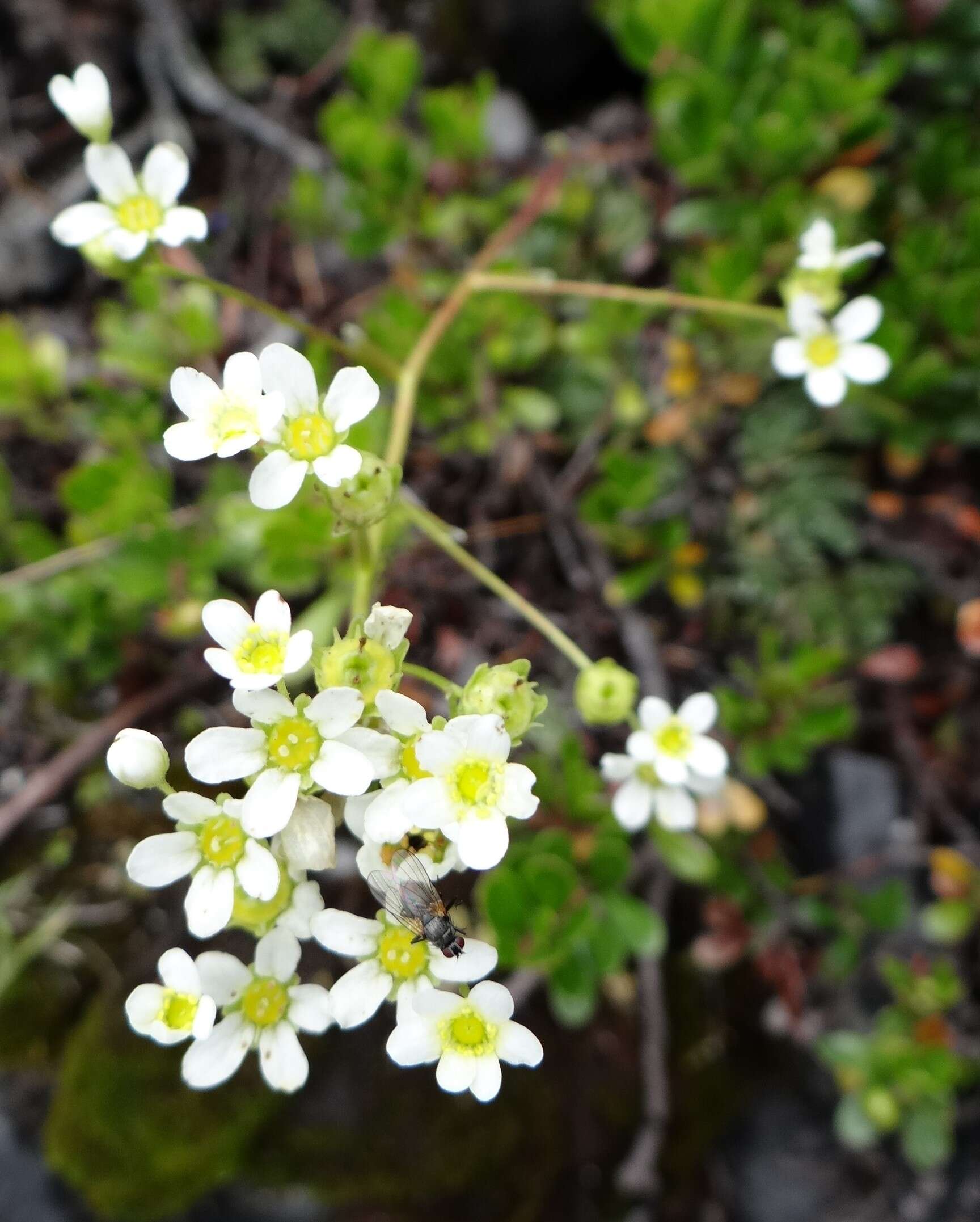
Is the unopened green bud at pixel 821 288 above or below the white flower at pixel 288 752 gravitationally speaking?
above


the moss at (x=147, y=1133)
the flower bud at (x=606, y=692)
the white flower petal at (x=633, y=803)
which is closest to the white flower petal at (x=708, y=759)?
the white flower petal at (x=633, y=803)

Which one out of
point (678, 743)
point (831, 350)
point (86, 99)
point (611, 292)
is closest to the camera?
point (86, 99)

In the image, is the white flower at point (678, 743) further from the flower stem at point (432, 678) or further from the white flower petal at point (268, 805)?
the white flower petal at point (268, 805)

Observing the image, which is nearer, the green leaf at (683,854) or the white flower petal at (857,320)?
the white flower petal at (857,320)

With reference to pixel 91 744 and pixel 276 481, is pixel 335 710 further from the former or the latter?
pixel 91 744

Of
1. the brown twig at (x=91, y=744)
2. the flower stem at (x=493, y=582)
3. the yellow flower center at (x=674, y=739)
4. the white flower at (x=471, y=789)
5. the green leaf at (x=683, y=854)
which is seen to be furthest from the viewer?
the brown twig at (x=91, y=744)

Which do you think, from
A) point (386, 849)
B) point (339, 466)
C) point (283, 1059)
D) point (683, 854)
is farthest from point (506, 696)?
point (683, 854)

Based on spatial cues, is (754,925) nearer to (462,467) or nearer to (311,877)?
(311,877)
